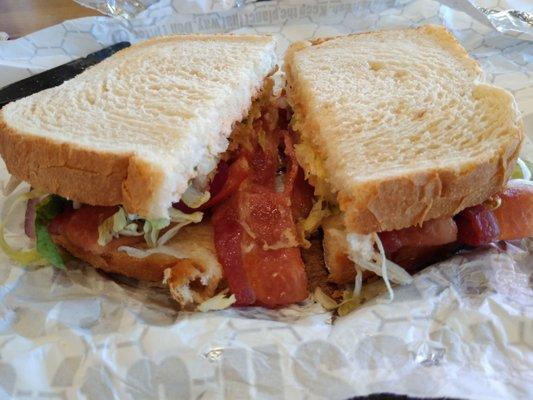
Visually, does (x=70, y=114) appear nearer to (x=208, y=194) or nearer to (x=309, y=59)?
(x=208, y=194)

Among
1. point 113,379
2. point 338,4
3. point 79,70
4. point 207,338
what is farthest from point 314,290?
point 338,4

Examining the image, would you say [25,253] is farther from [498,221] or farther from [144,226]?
[498,221]

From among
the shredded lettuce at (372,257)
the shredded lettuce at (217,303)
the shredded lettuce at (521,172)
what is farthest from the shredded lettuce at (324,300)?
the shredded lettuce at (521,172)

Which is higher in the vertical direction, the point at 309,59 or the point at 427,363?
the point at 309,59

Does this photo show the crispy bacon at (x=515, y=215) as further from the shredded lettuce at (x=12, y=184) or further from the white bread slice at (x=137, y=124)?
the shredded lettuce at (x=12, y=184)

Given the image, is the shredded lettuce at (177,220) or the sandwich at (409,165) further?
the shredded lettuce at (177,220)

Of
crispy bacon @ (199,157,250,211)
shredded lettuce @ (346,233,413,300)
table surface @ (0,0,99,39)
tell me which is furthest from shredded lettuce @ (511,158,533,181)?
table surface @ (0,0,99,39)

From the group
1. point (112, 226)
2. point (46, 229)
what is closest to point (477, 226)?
point (112, 226)
